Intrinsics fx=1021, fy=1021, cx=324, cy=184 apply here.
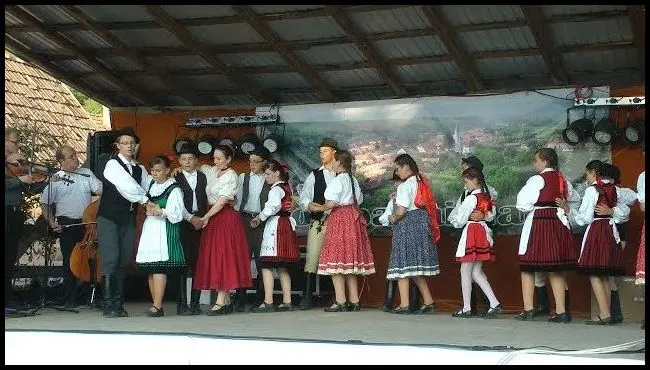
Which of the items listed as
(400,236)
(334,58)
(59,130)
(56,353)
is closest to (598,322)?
(400,236)

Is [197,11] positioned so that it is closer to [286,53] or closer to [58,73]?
[286,53]

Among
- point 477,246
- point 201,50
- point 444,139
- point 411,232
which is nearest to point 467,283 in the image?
point 477,246

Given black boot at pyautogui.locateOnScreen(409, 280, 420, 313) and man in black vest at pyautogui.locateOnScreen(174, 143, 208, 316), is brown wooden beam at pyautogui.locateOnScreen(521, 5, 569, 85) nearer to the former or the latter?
black boot at pyautogui.locateOnScreen(409, 280, 420, 313)

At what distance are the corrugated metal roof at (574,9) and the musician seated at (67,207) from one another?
415 centimetres

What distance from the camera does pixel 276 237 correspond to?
872 cm

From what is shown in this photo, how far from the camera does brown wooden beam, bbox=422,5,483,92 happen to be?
784 centimetres

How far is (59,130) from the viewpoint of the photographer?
1341 cm

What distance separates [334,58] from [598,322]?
3201 mm

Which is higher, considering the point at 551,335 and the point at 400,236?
the point at 400,236

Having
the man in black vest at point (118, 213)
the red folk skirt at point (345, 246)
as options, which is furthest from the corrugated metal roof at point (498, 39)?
the man in black vest at point (118, 213)

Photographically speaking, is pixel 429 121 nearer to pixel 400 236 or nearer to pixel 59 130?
pixel 400 236

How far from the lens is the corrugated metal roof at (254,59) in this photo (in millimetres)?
9164

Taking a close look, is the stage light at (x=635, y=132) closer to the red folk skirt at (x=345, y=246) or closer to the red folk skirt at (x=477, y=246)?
the red folk skirt at (x=477, y=246)

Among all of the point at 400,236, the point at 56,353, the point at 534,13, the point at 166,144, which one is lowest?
the point at 56,353
